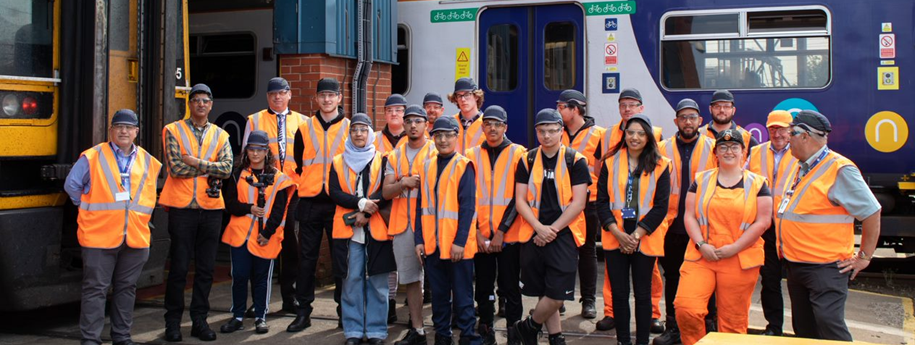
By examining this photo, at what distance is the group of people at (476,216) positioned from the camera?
5.87 m

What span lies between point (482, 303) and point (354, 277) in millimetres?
958

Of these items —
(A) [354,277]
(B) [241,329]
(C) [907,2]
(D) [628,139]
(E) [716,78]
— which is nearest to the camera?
(D) [628,139]

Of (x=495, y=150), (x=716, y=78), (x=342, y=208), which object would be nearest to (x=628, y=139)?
(x=495, y=150)

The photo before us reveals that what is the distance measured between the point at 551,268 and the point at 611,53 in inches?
147

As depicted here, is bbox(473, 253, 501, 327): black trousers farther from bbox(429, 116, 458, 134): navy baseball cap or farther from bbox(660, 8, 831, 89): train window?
bbox(660, 8, 831, 89): train window

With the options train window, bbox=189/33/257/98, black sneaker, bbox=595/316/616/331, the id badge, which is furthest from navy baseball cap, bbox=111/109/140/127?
train window, bbox=189/33/257/98

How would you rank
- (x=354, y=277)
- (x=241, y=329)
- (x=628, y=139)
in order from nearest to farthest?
1. (x=628, y=139)
2. (x=354, y=277)
3. (x=241, y=329)

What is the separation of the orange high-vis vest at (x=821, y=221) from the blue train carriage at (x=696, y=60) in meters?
3.60

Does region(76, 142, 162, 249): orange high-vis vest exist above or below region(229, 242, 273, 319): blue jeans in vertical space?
above

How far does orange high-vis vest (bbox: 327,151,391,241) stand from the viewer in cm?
662

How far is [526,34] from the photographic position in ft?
31.3

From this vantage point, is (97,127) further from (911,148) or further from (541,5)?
(911,148)

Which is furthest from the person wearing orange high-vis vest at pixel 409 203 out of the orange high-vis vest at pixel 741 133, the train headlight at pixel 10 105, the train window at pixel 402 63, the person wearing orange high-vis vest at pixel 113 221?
the train window at pixel 402 63

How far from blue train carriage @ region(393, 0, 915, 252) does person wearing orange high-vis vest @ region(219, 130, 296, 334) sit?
3.17 m
